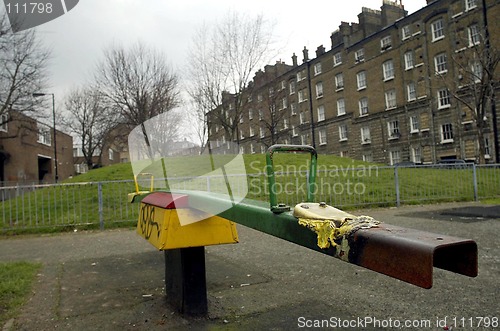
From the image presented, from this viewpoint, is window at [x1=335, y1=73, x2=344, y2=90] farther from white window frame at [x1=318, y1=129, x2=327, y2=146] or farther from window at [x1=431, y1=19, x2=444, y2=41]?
window at [x1=431, y1=19, x2=444, y2=41]

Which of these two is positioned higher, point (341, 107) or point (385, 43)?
point (385, 43)

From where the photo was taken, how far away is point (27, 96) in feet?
84.7

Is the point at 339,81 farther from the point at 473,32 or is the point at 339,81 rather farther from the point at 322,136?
the point at 473,32

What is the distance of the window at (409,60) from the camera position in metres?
33.4

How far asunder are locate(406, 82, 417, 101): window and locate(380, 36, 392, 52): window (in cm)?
488

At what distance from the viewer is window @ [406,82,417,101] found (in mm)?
33156

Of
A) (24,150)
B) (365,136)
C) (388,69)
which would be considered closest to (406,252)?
(388,69)

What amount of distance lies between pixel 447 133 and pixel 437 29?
353 inches

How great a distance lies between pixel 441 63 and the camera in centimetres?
3073

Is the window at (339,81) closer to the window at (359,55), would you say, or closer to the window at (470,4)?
the window at (359,55)

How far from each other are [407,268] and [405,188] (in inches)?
425

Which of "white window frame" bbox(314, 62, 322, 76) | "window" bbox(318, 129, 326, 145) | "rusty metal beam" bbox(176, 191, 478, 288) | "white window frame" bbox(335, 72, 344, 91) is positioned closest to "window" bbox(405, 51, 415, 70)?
"white window frame" bbox(335, 72, 344, 91)

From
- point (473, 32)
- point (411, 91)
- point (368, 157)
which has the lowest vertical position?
point (368, 157)

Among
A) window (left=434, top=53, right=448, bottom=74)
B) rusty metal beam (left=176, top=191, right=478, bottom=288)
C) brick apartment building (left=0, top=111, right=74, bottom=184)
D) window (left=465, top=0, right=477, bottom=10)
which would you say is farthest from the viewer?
brick apartment building (left=0, top=111, right=74, bottom=184)
